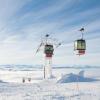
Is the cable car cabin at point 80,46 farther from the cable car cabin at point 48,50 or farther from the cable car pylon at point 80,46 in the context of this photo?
the cable car cabin at point 48,50

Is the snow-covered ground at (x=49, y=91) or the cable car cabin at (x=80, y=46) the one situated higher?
the cable car cabin at (x=80, y=46)

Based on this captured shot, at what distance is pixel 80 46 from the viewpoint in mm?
39031

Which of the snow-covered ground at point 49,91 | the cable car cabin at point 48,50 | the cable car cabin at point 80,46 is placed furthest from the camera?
the cable car cabin at point 48,50

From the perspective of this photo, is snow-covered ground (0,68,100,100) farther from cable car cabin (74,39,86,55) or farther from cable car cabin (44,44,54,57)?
cable car cabin (44,44,54,57)

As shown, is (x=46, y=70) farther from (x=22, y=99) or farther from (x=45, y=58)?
(x=22, y=99)

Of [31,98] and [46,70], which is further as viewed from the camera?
[46,70]

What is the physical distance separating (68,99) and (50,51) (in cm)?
2325

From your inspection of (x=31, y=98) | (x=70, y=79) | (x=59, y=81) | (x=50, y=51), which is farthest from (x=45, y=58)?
(x=31, y=98)

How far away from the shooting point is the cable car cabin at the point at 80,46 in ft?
127

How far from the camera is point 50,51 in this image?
51.0m

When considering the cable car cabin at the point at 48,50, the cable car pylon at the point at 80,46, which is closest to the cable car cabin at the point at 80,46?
the cable car pylon at the point at 80,46

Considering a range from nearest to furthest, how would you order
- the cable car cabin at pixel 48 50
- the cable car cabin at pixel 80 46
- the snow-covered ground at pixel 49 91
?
1. the snow-covered ground at pixel 49 91
2. the cable car cabin at pixel 80 46
3. the cable car cabin at pixel 48 50

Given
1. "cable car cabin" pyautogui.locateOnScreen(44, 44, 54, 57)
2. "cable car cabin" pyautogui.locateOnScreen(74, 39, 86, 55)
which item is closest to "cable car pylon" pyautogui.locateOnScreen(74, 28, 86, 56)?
"cable car cabin" pyautogui.locateOnScreen(74, 39, 86, 55)

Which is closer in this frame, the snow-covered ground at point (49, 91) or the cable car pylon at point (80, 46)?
the snow-covered ground at point (49, 91)
